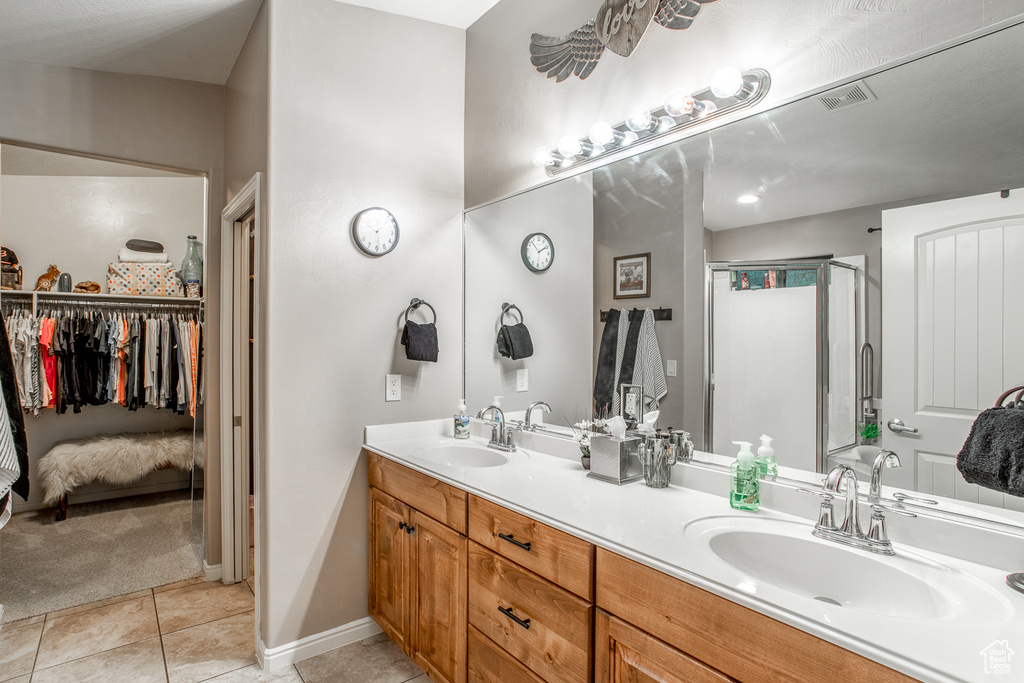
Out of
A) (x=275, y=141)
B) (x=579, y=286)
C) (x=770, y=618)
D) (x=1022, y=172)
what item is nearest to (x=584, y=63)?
(x=579, y=286)

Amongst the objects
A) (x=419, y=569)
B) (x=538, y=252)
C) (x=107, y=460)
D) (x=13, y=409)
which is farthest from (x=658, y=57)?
(x=107, y=460)

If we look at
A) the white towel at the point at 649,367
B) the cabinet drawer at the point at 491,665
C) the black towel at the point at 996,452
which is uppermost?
the white towel at the point at 649,367

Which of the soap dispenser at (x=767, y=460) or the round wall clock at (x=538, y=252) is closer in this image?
the soap dispenser at (x=767, y=460)

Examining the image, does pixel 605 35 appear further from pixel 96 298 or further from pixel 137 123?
pixel 96 298

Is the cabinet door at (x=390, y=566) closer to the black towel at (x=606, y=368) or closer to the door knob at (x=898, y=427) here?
the black towel at (x=606, y=368)

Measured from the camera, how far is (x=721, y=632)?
3.51 feet

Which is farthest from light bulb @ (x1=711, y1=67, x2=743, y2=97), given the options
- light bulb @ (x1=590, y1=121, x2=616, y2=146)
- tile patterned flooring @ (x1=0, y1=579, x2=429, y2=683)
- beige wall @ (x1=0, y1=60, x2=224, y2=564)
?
beige wall @ (x1=0, y1=60, x2=224, y2=564)

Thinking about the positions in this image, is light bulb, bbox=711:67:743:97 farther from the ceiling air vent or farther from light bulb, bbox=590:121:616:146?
light bulb, bbox=590:121:616:146

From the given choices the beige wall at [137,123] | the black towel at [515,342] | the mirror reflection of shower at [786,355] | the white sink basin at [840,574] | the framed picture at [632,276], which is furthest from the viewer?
the beige wall at [137,123]

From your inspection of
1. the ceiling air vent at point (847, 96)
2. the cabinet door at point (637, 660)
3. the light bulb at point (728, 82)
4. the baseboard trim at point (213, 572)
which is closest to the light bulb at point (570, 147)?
the light bulb at point (728, 82)

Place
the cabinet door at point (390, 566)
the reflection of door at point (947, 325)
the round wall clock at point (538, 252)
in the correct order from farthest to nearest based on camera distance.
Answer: the round wall clock at point (538, 252)
the cabinet door at point (390, 566)
the reflection of door at point (947, 325)

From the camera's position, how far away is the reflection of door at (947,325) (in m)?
1.18

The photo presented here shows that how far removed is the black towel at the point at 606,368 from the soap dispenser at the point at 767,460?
600 millimetres

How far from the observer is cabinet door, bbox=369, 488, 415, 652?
2178 millimetres
